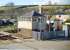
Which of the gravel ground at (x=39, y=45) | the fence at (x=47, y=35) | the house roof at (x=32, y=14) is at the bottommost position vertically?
the gravel ground at (x=39, y=45)

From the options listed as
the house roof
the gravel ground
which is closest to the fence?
the gravel ground

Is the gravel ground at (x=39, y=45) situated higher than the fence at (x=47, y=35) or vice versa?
the fence at (x=47, y=35)

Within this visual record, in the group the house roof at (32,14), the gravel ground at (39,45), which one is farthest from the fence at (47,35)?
the house roof at (32,14)

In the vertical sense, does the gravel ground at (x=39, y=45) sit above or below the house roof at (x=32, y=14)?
below

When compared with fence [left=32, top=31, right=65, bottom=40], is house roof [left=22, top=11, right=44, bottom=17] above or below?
above

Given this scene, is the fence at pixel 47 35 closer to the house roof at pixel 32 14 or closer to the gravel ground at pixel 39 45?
the gravel ground at pixel 39 45

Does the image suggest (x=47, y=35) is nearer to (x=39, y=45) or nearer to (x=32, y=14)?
(x=39, y=45)

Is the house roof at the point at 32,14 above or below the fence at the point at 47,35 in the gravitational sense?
above

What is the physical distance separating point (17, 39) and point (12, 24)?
196 mm

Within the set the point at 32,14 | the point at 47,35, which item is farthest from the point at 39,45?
the point at 32,14

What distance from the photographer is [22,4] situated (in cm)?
188

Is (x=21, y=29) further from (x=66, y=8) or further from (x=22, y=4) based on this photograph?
(x=66, y=8)

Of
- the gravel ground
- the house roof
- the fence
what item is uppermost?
the house roof

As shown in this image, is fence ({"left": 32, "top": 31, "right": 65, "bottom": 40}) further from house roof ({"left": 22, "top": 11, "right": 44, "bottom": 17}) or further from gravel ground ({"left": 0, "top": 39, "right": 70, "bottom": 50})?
house roof ({"left": 22, "top": 11, "right": 44, "bottom": 17})
